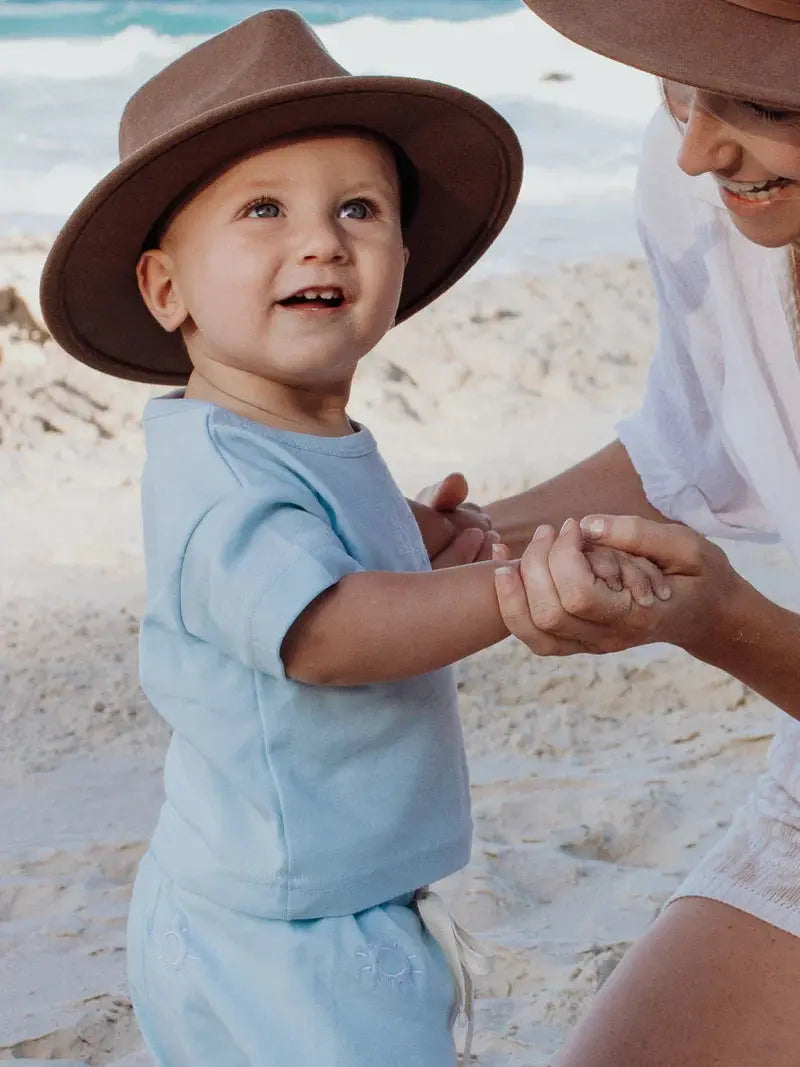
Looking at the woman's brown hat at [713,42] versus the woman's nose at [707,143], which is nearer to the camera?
the woman's brown hat at [713,42]

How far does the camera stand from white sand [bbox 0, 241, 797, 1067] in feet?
8.71

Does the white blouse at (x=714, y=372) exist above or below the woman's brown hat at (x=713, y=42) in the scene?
below

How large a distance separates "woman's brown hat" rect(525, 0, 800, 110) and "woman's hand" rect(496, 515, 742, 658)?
0.48 metres

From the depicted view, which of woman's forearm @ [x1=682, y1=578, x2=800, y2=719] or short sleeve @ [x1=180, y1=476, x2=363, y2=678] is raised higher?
short sleeve @ [x1=180, y1=476, x2=363, y2=678]

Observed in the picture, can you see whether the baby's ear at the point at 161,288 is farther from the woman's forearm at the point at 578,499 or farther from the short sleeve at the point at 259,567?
the woman's forearm at the point at 578,499

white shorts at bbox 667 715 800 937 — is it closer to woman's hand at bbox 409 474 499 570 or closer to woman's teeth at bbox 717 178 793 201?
woman's hand at bbox 409 474 499 570

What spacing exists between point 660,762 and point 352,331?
212cm

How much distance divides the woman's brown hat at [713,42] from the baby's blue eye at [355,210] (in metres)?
0.30

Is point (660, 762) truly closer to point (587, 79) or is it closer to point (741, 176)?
point (741, 176)

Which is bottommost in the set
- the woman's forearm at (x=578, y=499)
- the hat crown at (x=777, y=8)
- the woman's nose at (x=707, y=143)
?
the woman's forearm at (x=578, y=499)

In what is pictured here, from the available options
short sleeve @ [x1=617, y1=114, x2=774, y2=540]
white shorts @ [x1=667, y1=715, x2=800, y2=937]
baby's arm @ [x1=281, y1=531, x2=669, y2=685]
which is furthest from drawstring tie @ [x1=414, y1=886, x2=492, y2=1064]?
short sleeve @ [x1=617, y1=114, x2=774, y2=540]

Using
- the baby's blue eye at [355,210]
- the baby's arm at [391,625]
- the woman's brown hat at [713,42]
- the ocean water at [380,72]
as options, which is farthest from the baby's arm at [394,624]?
the ocean water at [380,72]

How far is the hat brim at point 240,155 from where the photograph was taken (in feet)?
5.36

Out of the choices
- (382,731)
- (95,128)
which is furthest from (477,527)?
(95,128)
